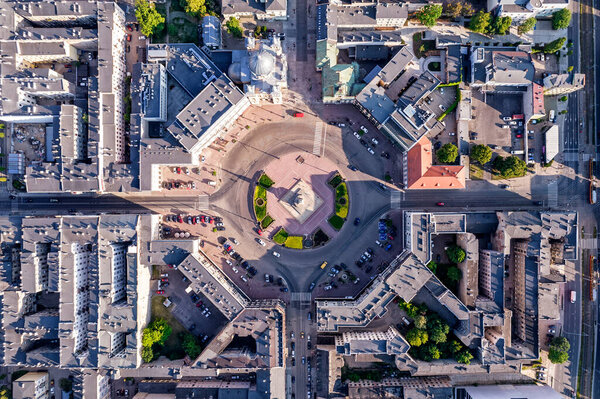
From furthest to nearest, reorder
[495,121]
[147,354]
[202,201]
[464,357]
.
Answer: [202,201]
[495,121]
[147,354]
[464,357]

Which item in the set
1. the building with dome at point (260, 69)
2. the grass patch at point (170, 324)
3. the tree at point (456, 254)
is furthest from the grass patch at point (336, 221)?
the grass patch at point (170, 324)

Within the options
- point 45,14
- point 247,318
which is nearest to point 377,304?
point 247,318

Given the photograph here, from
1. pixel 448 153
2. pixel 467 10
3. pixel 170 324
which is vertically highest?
pixel 467 10

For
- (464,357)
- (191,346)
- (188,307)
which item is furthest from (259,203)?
(464,357)

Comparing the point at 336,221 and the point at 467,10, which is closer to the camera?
the point at 467,10

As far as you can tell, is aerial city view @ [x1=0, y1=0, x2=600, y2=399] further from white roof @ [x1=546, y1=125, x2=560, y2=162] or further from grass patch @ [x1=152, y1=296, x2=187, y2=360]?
grass patch @ [x1=152, y1=296, x2=187, y2=360]

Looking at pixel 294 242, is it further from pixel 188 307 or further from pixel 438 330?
pixel 438 330
